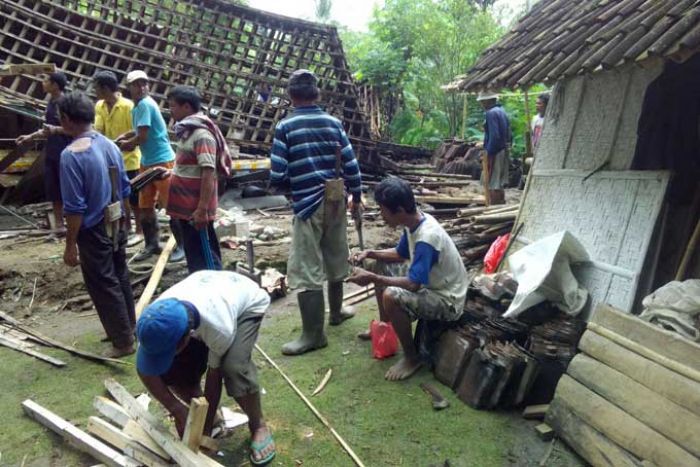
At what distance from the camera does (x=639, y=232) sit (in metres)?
3.87

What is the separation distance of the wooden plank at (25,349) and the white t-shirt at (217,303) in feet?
6.92

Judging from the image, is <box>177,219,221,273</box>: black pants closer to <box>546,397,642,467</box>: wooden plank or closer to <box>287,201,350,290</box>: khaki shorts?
<box>287,201,350,290</box>: khaki shorts

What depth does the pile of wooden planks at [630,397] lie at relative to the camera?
2.48 meters

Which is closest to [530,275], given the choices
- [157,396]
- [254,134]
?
[157,396]

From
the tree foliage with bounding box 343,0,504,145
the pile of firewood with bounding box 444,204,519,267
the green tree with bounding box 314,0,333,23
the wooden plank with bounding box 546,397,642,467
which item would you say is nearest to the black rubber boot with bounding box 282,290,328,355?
the wooden plank with bounding box 546,397,642,467

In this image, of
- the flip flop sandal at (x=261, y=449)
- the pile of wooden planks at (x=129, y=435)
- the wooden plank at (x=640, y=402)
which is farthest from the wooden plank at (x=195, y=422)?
the wooden plank at (x=640, y=402)

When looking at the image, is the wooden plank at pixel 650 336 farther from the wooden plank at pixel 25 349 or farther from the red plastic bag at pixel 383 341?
the wooden plank at pixel 25 349

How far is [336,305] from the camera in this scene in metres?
4.79

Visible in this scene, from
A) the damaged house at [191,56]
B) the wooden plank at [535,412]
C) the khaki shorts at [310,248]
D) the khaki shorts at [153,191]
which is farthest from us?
the damaged house at [191,56]

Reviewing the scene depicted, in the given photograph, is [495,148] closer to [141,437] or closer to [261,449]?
[261,449]

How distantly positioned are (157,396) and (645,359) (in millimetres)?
2628

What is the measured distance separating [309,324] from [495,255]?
223 centimetres

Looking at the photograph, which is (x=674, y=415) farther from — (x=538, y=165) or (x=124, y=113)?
(x=124, y=113)

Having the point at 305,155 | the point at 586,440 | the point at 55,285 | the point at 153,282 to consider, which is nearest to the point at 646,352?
the point at 586,440
